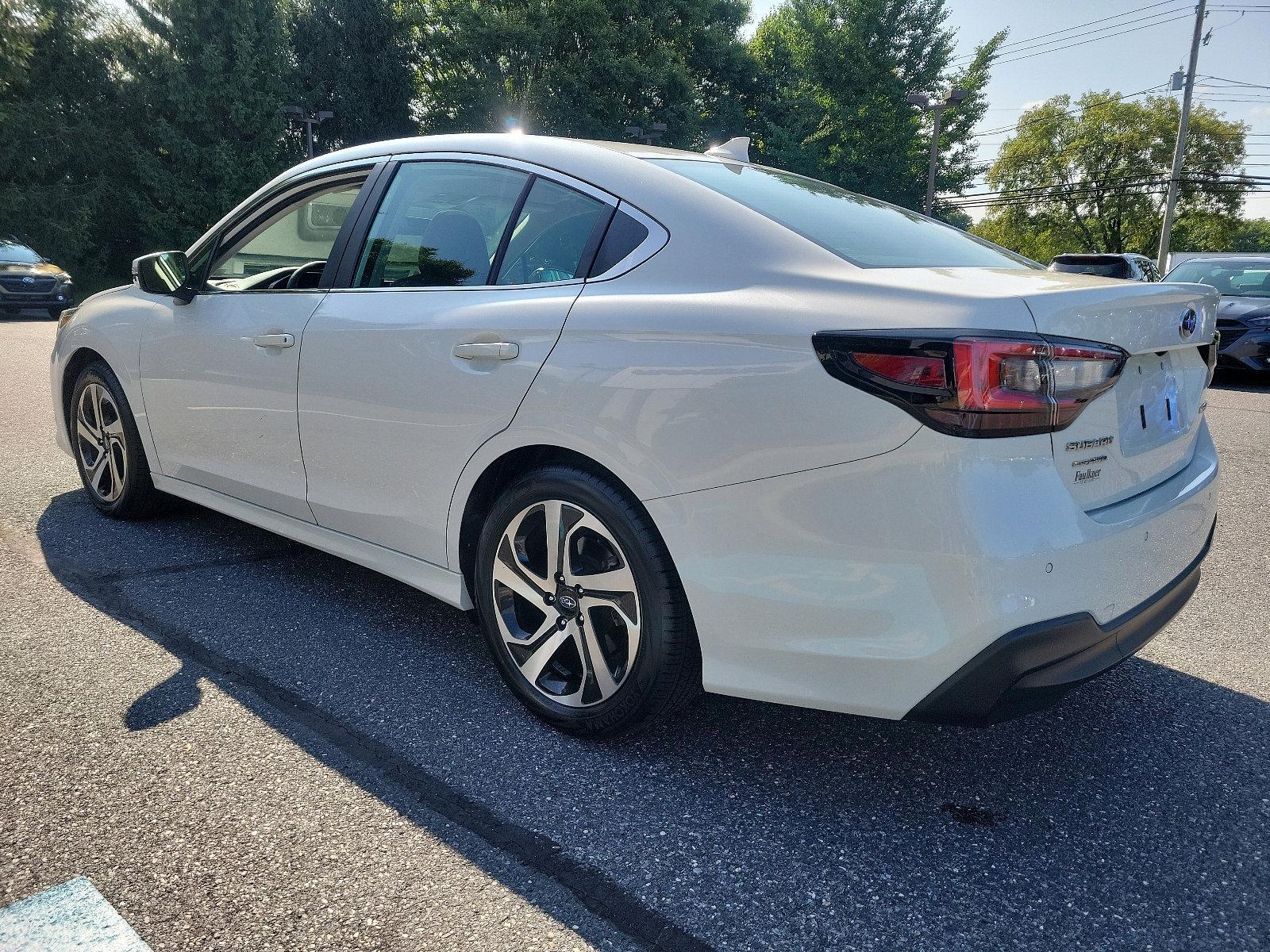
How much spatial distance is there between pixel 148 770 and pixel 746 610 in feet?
4.91

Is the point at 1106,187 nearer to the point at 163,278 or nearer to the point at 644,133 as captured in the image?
the point at 644,133

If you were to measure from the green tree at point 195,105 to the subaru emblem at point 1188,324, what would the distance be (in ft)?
114

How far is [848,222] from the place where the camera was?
2643 mm

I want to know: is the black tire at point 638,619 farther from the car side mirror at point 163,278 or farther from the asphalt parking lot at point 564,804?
the car side mirror at point 163,278

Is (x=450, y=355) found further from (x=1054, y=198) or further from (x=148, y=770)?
(x=1054, y=198)

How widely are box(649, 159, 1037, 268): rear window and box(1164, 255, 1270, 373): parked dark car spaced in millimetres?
9255

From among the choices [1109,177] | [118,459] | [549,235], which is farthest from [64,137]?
[1109,177]

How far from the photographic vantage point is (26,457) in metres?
5.83

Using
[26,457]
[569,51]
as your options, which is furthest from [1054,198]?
[26,457]

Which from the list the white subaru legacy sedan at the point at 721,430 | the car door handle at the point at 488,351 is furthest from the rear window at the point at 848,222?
the car door handle at the point at 488,351

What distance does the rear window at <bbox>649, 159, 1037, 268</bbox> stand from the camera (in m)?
2.41

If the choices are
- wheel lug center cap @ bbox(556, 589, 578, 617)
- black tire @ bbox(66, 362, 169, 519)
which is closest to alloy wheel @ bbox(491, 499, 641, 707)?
wheel lug center cap @ bbox(556, 589, 578, 617)

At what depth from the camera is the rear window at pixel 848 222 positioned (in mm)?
2406

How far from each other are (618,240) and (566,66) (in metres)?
36.2
